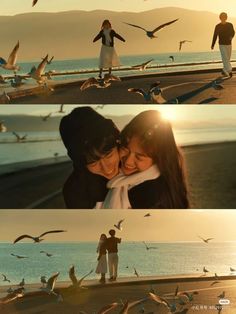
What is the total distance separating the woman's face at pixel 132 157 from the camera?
67.2 inches

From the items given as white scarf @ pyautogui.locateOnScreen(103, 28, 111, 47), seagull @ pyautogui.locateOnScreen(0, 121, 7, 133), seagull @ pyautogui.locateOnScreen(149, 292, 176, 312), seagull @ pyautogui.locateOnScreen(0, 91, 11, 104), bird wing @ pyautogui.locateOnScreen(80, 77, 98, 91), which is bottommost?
seagull @ pyautogui.locateOnScreen(149, 292, 176, 312)

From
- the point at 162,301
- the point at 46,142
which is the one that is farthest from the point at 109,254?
the point at 46,142

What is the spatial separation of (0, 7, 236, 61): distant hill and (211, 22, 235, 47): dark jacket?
21mm

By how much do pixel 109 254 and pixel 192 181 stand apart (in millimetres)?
454

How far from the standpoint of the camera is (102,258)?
5.41 ft

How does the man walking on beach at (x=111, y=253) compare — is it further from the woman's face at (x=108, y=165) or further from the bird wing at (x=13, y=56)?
the bird wing at (x=13, y=56)

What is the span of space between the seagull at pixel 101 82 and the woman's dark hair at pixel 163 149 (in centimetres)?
19

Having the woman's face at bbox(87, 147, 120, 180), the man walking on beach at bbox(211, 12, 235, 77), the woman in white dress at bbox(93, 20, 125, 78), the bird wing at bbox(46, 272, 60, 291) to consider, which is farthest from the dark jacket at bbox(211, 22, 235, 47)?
the bird wing at bbox(46, 272, 60, 291)

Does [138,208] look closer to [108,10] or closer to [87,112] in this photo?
[87,112]

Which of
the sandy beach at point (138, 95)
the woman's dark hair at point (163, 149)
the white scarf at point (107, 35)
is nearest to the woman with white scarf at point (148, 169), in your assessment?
the woman's dark hair at point (163, 149)

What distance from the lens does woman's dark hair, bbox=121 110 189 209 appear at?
1.69 m

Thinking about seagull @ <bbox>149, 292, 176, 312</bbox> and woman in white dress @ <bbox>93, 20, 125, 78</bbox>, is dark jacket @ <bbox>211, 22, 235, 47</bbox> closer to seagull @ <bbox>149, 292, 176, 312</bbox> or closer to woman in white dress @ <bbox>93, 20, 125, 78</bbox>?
woman in white dress @ <bbox>93, 20, 125, 78</bbox>

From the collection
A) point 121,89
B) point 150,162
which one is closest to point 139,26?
point 121,89

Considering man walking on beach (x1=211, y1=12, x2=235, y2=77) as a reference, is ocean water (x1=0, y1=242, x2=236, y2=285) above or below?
below
